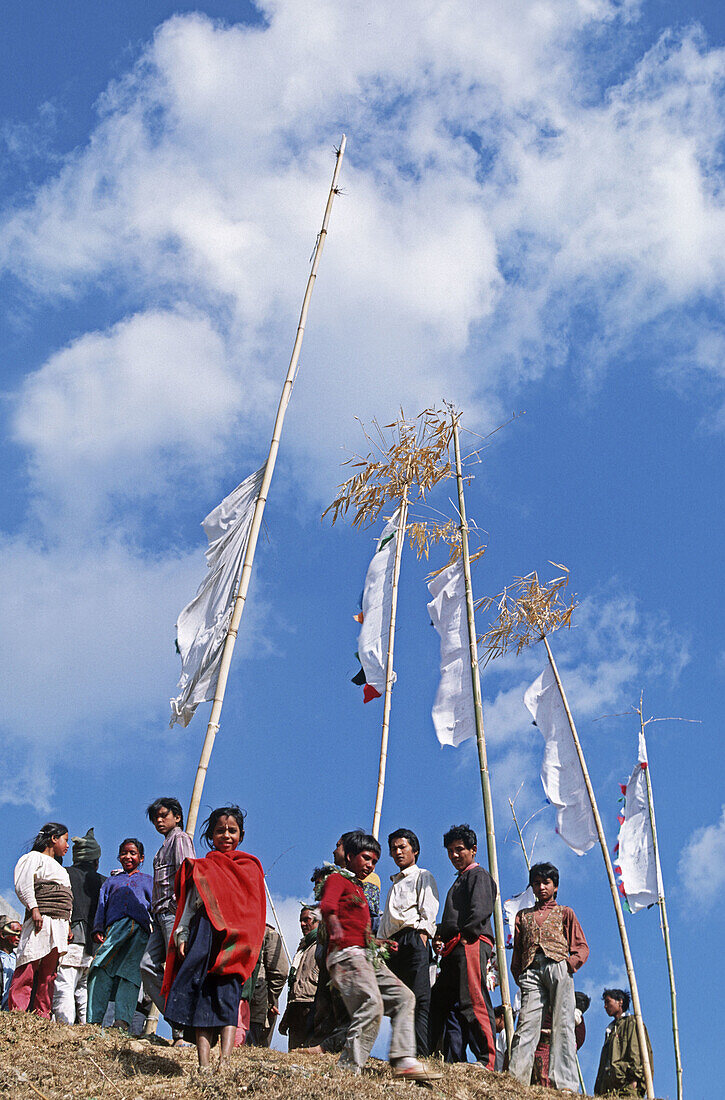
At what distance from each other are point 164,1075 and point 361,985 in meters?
1.32

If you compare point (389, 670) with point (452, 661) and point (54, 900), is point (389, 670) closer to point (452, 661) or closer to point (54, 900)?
point (452, 661)

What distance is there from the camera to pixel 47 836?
884 centimetres

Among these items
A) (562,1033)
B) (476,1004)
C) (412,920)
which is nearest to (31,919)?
(412,920)

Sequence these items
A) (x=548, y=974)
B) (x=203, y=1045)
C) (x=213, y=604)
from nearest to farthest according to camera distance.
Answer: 1. (x=203, y=1045)
2. (x=548, y=974)
3. (x=213, y=604)

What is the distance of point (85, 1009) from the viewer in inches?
345

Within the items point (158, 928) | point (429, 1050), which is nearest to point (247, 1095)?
point (158, 928)

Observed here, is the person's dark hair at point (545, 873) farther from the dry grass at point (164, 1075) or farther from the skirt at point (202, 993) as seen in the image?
the skirt at point (202, 993)

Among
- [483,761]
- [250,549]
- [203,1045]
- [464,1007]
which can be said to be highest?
[250,549]

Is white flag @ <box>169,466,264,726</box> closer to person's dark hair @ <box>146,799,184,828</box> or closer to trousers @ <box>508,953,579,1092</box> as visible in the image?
person's dark hair @ <box>146,799,184,828</box>

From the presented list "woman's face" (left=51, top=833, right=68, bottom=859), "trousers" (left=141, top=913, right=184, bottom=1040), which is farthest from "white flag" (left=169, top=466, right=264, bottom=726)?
"trousers" (left=141, top=913, right=184, bottom=1040)

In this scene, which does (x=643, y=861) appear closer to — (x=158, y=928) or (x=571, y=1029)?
(x=571, y=1029)

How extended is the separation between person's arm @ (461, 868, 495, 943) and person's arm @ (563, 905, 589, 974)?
60cm

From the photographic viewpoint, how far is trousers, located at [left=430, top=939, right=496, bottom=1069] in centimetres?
834

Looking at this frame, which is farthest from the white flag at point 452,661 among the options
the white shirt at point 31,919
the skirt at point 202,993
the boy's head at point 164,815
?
the skirt at point 202,993
